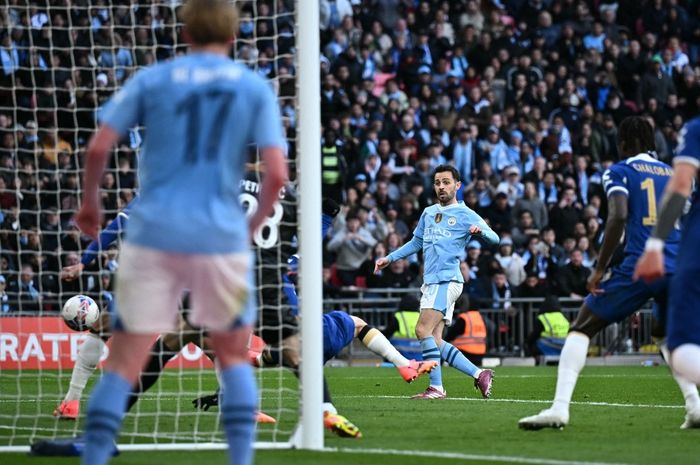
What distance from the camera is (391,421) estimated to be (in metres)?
9.86

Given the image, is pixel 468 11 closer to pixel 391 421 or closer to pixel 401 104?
pixel 401 104

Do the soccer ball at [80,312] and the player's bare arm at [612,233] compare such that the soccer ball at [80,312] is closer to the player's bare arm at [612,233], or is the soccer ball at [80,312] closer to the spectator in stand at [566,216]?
the player's bare arm at [612,233]

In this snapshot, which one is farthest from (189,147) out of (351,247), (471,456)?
(351,247)

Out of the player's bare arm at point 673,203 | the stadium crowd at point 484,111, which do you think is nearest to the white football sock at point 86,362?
the player's bare arm at point 673,203

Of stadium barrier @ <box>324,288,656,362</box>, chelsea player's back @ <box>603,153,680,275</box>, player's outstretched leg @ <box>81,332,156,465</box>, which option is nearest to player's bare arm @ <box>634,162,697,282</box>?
chelsea player's back @ <box>603,153,680,275</box>

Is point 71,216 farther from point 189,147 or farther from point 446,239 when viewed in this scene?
point 189,147

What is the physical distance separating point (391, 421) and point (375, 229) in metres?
13.6

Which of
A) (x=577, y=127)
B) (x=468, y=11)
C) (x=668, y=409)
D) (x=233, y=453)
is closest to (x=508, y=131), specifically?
(x=577, y=127)

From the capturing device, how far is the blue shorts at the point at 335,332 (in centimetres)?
1027

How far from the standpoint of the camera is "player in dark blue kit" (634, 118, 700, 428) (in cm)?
649

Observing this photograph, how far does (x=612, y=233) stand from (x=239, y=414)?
3.69 meters

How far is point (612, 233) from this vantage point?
8500 mm

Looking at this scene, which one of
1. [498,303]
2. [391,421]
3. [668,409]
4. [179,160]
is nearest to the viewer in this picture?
[179,160]

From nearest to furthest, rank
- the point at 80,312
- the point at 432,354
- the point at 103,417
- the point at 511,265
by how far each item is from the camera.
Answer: the point at 103,417 < the point at 80,312 < the point at 432,354 < the point at 511,265
